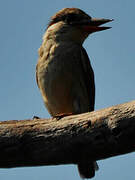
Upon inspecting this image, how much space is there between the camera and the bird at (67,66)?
586 centimetres

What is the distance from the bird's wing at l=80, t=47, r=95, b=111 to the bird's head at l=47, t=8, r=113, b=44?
262 mm

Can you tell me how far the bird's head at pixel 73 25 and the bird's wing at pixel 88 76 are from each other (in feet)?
0.86

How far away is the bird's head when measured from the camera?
639cm

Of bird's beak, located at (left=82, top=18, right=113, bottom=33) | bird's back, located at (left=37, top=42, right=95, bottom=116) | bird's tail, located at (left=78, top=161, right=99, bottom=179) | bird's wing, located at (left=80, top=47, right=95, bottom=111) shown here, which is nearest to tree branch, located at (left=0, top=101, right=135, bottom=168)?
bird's tail, located at (left=78, top=161, right=99, bottom=179)

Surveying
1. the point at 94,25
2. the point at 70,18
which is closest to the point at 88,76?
the point at 94,25

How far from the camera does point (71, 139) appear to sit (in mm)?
3609

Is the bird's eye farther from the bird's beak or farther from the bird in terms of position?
the bird's beak

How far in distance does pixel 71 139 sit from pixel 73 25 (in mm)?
3206

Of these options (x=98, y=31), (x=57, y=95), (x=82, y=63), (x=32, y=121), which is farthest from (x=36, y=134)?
(x=98, y=31)

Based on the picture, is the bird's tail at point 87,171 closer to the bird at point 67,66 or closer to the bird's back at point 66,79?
the bird at point 67,66

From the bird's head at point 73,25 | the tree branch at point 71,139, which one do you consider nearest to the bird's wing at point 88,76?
the bird's head at point 73,25

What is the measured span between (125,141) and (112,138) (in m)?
0.13

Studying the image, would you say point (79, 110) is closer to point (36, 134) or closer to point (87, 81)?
point (87, 81)

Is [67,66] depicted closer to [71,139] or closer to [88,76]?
[88,76]
